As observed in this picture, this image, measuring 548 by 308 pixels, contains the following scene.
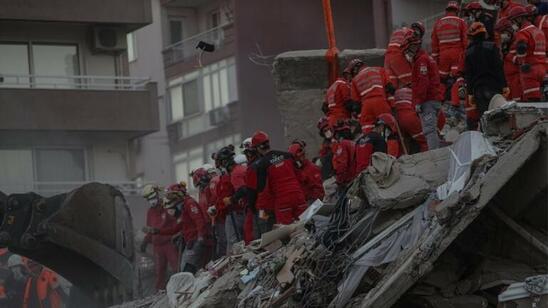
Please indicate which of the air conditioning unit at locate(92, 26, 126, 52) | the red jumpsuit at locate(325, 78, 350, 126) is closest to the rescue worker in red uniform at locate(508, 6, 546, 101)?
the red jumpsuit at locate(325, 78, 350, 126)

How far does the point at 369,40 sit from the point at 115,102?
6.34m

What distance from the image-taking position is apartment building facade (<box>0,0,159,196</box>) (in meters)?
40.2

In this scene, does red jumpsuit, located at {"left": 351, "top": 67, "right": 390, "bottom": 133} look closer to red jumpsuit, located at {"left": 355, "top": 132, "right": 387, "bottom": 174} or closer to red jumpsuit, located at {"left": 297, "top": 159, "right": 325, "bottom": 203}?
red jumpsuit, located at {"left": 297, "top": 159, "right": 325, "bottom": 203}

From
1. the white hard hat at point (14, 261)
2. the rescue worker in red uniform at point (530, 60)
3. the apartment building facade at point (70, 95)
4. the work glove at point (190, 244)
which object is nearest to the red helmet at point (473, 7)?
the rescue worker in red uniform at point (530, 60)

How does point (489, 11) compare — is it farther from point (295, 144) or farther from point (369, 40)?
point (369, 40)

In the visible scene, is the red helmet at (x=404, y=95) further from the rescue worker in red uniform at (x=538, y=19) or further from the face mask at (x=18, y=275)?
the face mask at (x=18, y=275)

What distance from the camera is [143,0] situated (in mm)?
42344

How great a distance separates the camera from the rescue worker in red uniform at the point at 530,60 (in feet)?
62.2

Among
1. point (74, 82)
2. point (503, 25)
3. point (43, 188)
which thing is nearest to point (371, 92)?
point (503, 25)

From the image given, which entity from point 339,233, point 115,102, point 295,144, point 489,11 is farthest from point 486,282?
point 115,102

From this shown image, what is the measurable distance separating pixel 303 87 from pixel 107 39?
16726 mm

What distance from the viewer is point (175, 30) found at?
163ft

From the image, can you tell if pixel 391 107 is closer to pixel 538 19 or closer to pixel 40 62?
pixel 538 19

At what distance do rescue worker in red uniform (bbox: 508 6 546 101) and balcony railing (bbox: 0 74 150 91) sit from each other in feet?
75.1
